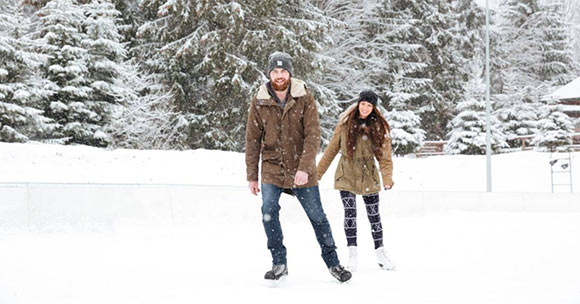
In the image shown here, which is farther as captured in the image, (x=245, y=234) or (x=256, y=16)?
(x=256, y=16)

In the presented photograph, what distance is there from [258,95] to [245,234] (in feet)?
13.9

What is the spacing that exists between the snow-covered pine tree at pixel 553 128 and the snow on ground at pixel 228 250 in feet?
65.5

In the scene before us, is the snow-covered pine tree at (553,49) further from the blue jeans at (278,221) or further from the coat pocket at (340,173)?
the blue jeans at (278,221)

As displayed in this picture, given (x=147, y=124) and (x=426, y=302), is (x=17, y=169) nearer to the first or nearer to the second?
(x=426, y=302)

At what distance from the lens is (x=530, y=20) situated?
162 ft

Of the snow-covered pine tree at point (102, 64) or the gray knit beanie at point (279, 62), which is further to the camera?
the snow-covered pine tree at point (102, 64)

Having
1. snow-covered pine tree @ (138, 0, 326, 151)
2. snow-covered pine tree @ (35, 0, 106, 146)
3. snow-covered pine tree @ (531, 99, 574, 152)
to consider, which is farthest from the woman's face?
snow-covered pine tree @ (531, 99, 574, 152)

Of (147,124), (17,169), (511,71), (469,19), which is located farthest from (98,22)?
(511,71)

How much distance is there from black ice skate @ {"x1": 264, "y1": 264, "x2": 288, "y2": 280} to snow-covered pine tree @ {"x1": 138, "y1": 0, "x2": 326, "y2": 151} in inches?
685

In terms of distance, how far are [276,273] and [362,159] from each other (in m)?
1.43

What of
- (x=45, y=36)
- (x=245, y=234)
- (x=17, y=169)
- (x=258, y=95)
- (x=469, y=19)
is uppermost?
(x=469, y=19)

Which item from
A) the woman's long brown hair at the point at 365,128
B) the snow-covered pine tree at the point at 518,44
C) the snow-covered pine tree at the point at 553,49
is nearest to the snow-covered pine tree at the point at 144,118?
the woman's long brown hair at the point at 365,128

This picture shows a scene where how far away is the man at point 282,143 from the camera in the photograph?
4.63 meters

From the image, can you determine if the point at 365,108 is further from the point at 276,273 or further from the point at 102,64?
the point at 102,64
